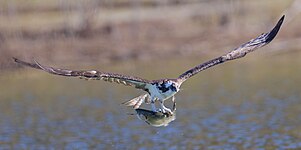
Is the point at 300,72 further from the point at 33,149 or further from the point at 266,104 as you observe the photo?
the point at 33,149

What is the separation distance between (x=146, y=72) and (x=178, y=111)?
6.26m

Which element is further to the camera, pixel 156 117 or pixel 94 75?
pixel 156 117

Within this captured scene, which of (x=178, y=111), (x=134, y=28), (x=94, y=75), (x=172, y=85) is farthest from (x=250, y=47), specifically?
(x=134, y=28)

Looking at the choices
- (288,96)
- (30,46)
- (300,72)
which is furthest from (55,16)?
(288,96)

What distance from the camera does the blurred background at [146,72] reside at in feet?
60.3

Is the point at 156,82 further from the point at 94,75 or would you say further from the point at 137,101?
the point at 94,75

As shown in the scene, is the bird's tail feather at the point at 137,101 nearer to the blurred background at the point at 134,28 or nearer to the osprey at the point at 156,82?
the osprey at the point at 156,82

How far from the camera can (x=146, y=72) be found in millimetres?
27406

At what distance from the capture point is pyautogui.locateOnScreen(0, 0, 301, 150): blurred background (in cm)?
1838

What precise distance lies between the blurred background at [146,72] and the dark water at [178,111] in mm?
27

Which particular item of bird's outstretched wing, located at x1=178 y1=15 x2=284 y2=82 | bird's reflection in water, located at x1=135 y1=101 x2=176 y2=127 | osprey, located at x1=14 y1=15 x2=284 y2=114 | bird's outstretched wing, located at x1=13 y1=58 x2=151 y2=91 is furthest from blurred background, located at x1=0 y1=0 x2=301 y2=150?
bird's outstretched wing, located at x1=13 y1=58 x2=151 y2=91

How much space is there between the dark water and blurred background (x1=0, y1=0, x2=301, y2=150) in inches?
1.1

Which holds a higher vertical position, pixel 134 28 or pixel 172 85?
pixel 134 28

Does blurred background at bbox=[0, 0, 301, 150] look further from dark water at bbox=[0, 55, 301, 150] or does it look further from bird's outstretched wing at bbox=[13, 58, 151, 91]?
bird's outstretched wing at bbox=[13, 58, 151, 91]
